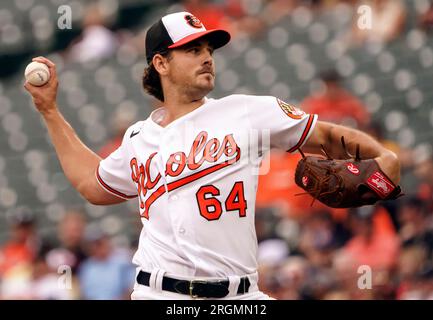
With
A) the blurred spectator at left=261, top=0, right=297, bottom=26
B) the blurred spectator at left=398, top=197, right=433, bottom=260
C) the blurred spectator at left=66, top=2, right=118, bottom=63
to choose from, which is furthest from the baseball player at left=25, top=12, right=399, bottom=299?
the blurred spectator at left=66, top=2, right=118, bottom=63

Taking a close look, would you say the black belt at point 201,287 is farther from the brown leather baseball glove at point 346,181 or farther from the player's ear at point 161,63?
the player's ear at point 161,63

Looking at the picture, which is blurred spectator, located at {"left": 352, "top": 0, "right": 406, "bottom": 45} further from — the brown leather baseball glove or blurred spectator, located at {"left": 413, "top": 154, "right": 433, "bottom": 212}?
the brown leather baseball glove

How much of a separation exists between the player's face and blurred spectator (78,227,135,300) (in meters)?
3.08

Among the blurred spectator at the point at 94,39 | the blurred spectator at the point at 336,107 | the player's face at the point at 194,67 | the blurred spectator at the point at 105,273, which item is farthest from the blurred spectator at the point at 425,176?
the blurred spectator at the point at 94,39

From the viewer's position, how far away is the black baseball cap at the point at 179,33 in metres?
3.75

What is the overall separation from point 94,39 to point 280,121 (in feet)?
23.3

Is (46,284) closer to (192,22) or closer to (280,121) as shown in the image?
(192,22)

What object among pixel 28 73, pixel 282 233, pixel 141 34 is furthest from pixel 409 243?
pixel 141 34

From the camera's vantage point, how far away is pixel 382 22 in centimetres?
833

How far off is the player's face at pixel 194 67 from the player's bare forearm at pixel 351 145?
45cm

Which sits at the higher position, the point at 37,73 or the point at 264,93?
the point at 264,93

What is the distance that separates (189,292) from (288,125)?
0.71m


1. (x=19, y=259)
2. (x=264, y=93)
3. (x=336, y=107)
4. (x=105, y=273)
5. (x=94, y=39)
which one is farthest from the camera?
(x=94, y=39)

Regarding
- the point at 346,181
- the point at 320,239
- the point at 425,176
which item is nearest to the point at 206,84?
the point at 346,181
